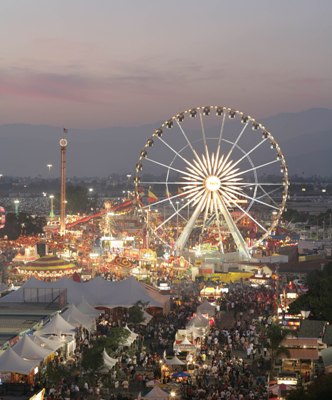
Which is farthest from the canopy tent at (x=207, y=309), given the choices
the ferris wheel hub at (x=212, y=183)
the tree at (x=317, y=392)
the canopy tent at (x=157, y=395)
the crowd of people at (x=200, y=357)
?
the tree at (x=317, y=392)

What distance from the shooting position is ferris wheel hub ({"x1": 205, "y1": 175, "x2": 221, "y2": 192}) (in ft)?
167

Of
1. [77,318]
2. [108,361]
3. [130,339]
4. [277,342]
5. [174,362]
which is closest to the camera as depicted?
[108,361]

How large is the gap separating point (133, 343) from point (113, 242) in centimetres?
2941

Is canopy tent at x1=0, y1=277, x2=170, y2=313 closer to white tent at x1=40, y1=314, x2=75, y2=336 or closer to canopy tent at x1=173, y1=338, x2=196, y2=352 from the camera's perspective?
white tent at x1=40, y1=314, x2=75, y2=336

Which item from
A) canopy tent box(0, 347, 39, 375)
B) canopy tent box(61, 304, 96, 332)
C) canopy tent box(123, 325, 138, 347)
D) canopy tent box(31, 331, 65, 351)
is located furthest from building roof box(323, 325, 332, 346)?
canopy tent box(0, 347, 39, 375)

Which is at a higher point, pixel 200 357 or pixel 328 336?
pixel 328 336

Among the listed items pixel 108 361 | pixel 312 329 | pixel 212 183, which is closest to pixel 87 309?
pixel 108 361

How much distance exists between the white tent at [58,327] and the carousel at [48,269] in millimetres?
16253

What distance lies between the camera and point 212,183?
167 feet

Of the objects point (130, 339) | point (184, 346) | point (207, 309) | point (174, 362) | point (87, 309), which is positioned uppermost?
point (87, 309)

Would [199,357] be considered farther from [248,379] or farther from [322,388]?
[322,388]

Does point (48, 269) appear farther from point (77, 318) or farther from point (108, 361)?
point (108, 361)

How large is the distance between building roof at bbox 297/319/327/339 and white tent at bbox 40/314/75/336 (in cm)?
694

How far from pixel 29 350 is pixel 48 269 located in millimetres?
20839
